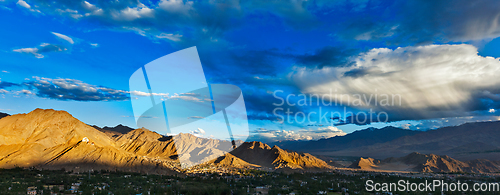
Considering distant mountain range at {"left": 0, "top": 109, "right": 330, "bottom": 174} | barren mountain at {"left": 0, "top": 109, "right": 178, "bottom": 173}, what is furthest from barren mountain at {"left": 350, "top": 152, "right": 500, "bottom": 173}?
barren mountain at {"left": 0, "top": 109, "right": 178, "bottom": 173}

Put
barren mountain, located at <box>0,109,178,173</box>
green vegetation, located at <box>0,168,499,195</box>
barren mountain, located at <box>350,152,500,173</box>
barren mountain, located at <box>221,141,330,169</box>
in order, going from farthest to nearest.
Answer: barren mountain, located at <box>350,152,500,173</box>
barren mountain, located at <box>221,141,330,169</box>
barren mountain, located at <box>0,109,178,173</box>
green vegetation, located at <box>0,168,499,195</box>

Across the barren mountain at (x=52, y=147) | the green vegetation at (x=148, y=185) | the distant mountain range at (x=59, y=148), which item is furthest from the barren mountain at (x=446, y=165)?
the barren mountain at (x=52, y=147)

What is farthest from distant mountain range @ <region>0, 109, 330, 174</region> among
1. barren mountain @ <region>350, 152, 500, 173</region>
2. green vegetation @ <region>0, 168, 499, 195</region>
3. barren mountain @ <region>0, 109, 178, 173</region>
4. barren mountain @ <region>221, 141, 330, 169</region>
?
barren mountain @ <region>350, 152, 500, 173</region>

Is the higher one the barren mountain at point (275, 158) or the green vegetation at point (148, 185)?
the green vegetation at point (148, 185)

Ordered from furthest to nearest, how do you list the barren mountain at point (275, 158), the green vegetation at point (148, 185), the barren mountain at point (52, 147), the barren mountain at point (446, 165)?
the barren mountain at point (446, 165)
the barren mountain at point (275, 158)
the barren mountain at point (52, 147)
the green vegetation at point (148, 185)

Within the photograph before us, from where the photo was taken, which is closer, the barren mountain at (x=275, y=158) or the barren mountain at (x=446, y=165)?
the barren mountain at (x=275, y=158)

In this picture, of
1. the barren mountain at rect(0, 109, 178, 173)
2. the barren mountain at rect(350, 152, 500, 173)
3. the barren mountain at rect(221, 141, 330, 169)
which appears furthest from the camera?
the barren mountain at rect(350, 152, 500, 173)

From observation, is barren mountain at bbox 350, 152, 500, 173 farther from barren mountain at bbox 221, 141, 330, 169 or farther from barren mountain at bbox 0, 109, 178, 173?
barren mountain at bbox 0, 109, 178, 173

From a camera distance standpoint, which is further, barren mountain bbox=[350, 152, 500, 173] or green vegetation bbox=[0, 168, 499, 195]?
barren mountain bbox=[350, 152, 500, 173]

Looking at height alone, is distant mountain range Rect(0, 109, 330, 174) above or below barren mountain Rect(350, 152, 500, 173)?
above

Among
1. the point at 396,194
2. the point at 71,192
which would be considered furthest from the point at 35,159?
the point at 396,194

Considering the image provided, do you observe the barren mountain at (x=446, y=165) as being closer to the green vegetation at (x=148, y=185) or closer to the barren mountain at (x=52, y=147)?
the green vegetation at (x=148, y=185)

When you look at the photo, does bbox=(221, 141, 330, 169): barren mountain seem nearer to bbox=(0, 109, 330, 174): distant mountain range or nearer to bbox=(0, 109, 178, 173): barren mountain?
bbox=(0, 109, 330, 174): distant mountain range
